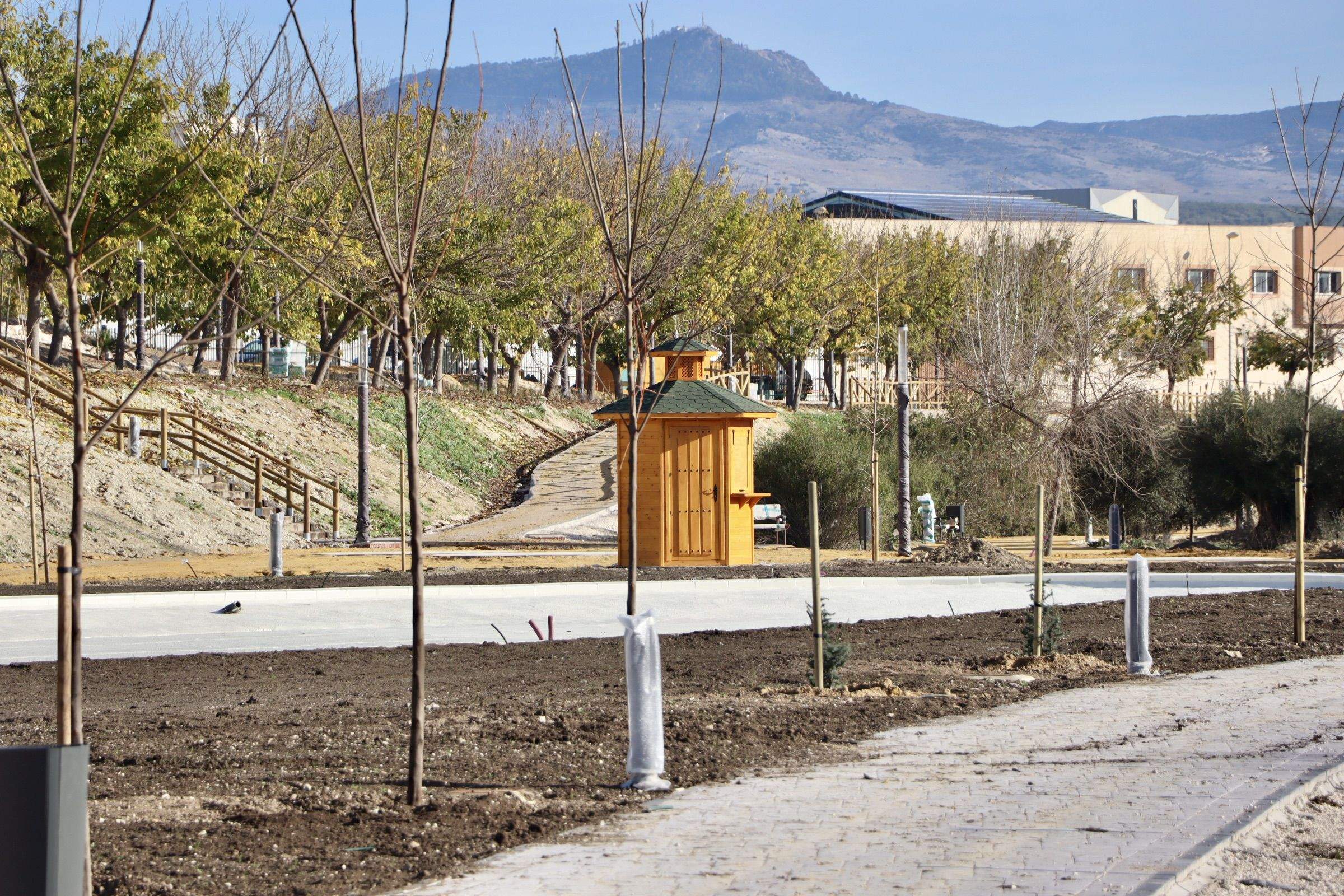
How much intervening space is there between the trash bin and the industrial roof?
210 feet

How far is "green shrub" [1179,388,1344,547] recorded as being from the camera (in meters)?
27.9

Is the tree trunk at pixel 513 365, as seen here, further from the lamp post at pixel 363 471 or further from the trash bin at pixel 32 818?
the trash bin at pixel 32 818

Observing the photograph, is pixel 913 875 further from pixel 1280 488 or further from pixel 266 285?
pixel 266 285

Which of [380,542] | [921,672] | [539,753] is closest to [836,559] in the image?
[380,542]

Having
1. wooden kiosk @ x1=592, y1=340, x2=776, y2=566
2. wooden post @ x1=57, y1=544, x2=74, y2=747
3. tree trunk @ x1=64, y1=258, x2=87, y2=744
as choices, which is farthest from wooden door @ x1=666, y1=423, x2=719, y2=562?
wooden post @ x1=57, y1=544, x2=74, y2=747

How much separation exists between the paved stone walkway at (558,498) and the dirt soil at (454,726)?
14943 mm

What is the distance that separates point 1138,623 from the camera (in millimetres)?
11406

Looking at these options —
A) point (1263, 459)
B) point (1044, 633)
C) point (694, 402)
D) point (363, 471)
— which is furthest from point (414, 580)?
point (1263, 459)

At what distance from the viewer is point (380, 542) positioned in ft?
92.2

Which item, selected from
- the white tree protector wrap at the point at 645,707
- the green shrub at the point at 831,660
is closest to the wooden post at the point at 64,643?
the white tree protector wrap at the point at 645,707

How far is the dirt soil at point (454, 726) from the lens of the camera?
5875 millimetres

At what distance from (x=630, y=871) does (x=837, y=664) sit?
4886 millimetres

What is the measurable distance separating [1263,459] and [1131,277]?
31.2m

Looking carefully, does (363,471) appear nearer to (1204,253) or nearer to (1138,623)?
(1138,623)
